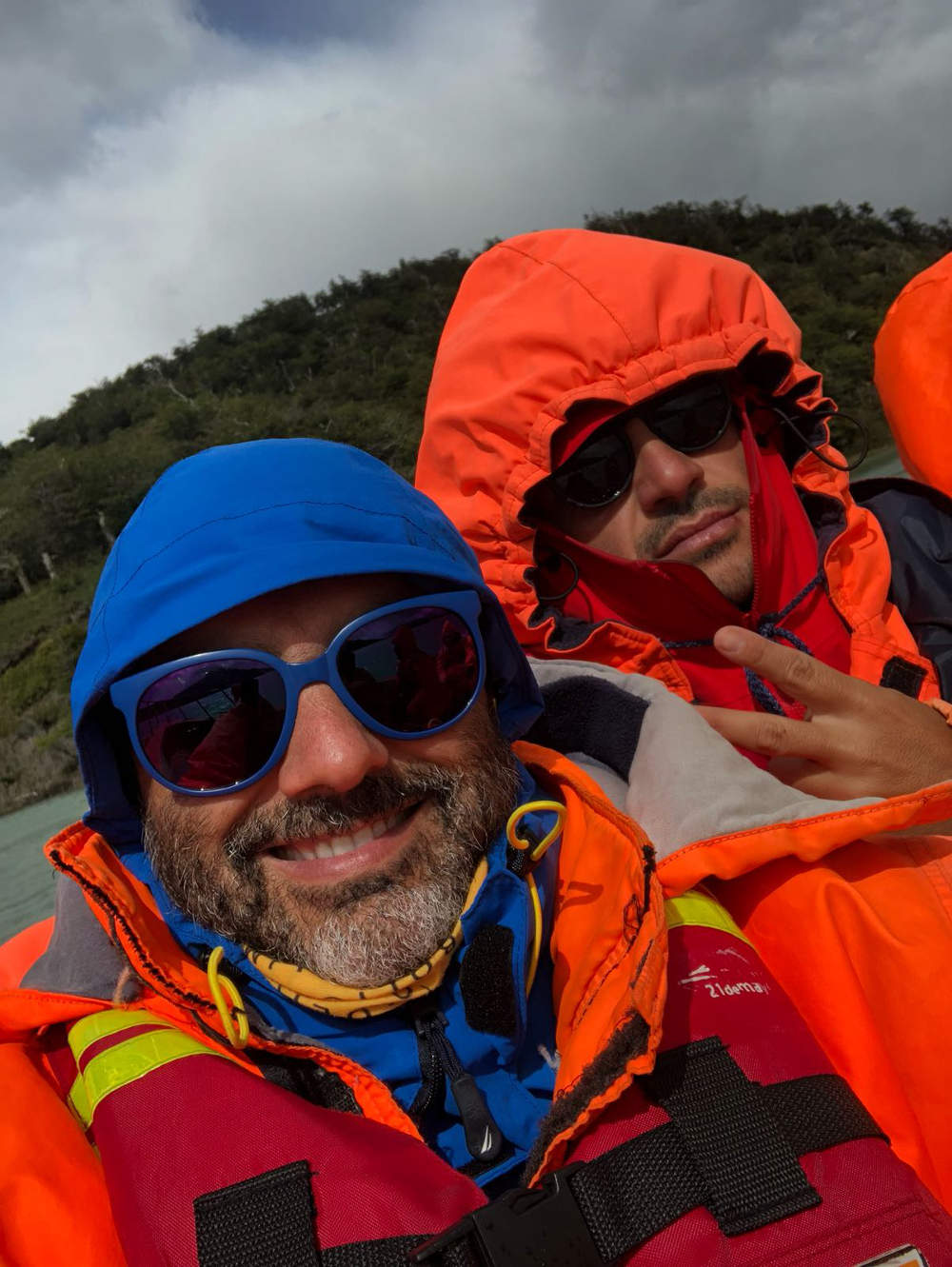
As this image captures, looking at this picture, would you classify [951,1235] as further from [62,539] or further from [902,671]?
[62,539]

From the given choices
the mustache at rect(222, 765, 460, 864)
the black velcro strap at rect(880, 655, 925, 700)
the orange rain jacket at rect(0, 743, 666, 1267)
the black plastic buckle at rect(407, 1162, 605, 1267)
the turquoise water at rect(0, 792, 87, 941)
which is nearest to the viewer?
the black plastic buckle at rect(407, 1162, 605, 1267)

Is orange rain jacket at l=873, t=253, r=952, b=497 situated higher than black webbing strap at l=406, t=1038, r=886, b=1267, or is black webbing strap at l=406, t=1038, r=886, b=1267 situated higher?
orange rain jacket at l=873, t=253, r=952, b=497

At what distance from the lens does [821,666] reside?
1.61 m

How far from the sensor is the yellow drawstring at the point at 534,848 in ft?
4.25

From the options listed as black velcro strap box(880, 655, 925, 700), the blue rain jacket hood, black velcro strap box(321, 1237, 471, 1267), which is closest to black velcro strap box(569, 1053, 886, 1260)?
black velcro strap box(321, 1237, 471, 1267)

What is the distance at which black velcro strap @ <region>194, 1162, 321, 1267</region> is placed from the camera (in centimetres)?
87

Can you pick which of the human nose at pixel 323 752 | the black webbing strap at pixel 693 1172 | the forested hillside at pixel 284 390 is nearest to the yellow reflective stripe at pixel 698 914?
the black webbing strap at pixel 693 1172

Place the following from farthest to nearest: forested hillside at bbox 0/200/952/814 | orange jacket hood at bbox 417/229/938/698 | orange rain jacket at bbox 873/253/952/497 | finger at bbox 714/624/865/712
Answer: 1. forested hillside at bbox 0/200/952/814
2. orange rain jacket at bbox 873/253/952/497
3. orange jacket hood at bbox 417/229/938/698
4. finger at bbox 714/624/865/712

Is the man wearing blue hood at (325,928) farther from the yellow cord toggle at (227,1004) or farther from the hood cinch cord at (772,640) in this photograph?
the hood cinch cord at (772,640)

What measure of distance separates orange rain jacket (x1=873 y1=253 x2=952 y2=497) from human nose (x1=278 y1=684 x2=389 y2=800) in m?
1.91

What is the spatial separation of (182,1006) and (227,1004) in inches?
2.6

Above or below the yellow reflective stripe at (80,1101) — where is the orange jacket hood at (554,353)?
above

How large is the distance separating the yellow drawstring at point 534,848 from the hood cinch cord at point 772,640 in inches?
33.4

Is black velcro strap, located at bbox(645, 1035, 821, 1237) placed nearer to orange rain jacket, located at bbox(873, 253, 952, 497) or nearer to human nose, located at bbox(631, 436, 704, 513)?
human nose, located at bbox(631, 436, 704, 513)
